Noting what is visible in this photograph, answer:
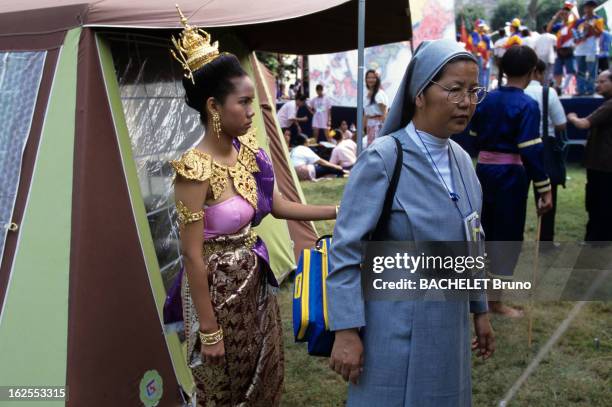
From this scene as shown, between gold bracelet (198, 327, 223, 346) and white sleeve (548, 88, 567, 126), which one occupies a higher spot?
white sleeve (548, 88, 567, 126)

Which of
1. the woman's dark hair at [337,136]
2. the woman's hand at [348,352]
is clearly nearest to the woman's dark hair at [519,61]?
the woman's hand at [348,352]

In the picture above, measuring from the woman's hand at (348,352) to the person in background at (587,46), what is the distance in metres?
11.8

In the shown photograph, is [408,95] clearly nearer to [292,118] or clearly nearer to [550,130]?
[550,130]

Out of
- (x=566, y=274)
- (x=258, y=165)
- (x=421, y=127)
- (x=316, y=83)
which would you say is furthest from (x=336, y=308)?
(x=316, y=83)

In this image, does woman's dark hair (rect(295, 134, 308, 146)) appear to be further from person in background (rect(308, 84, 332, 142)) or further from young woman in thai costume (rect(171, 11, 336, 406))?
young woman in thai costume (rect(171, 11, 336, 406))

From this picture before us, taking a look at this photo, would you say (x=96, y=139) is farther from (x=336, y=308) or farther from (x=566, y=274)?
(x=566, y=274)

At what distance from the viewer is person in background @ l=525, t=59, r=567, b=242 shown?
5.11 metres

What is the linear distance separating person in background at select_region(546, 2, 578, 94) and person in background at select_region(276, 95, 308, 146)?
5387mm

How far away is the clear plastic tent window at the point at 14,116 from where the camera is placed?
2.88 m

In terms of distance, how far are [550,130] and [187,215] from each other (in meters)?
4.06

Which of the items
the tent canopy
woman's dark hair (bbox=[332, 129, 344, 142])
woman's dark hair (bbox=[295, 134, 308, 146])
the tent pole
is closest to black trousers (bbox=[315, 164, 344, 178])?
woman's dark hair (bbox=[295, 134, 308, 146])

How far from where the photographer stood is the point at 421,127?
6.23 ft

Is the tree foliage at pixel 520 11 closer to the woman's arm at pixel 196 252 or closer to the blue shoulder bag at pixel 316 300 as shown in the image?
the woman's arm at pixel 196 252

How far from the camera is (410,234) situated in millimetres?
1833
